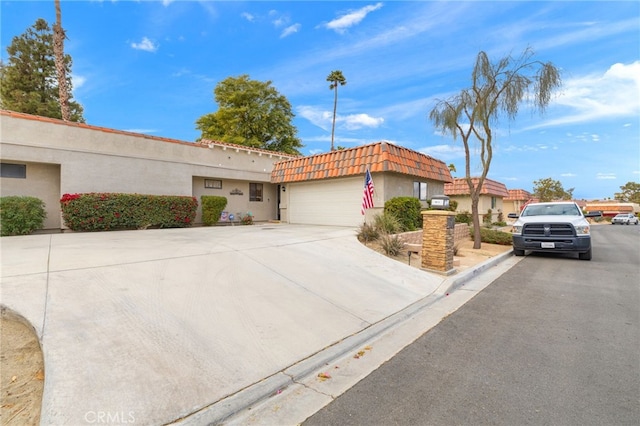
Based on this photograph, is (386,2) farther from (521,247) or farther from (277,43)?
(521,247)

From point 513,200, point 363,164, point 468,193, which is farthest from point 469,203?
point 513,200

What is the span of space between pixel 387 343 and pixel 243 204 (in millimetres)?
14749

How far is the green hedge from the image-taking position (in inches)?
416

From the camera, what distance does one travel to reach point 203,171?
48.9 feet

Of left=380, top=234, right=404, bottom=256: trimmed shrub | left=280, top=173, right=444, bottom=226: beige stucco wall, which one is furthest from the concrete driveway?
left=280, top=173, right=444, bottom=226: beige stucco wall

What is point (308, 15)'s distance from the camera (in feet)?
38.9

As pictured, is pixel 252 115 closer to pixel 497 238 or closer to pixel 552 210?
pixel 497 238

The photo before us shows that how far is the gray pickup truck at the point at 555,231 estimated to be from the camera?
926 centimetres

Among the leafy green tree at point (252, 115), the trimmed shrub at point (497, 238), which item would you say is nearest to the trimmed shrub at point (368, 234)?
the trimmed shrub at point (497, 238)

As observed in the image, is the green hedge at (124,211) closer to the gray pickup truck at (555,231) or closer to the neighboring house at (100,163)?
the neighboring house at (100,163)

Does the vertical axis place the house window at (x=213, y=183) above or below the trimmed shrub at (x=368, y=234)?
above

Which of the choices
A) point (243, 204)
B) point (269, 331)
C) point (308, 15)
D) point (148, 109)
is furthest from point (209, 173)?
point (269, 331)

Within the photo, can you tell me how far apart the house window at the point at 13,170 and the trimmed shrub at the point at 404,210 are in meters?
14.2

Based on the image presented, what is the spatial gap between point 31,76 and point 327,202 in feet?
97.0
